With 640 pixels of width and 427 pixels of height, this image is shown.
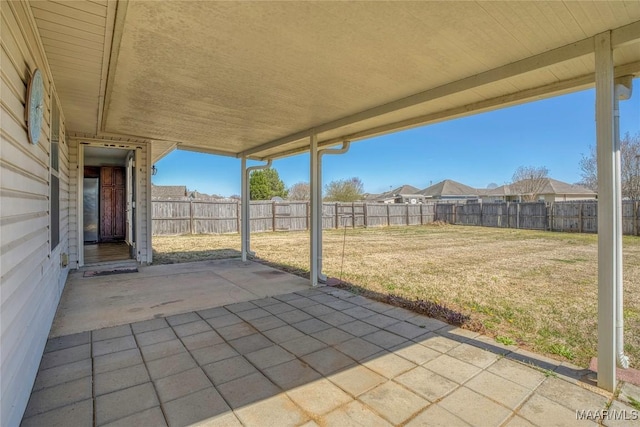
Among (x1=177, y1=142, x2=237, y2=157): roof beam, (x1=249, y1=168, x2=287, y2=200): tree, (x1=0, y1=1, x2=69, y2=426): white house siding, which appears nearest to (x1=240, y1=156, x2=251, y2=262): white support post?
(x1=177, y1=142, x2=237, y2=157): roof beam

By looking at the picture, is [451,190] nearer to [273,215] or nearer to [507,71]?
[273,215]

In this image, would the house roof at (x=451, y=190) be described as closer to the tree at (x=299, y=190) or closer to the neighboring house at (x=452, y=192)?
the neighboring house at (x=452, y=192)

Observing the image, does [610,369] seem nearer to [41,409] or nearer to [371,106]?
[371,106]

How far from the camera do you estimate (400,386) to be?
6.49ft

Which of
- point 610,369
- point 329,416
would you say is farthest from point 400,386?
point 610,369

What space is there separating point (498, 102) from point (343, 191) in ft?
70.4

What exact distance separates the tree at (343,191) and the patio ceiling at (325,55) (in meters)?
20.4

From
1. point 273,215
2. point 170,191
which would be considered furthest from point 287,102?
point 170,191

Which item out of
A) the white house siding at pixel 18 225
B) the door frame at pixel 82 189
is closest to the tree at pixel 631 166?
the door frame at pixel 82 189

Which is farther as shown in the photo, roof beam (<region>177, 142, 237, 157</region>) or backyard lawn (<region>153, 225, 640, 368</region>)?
roof beam (<region>177, 142, 237, 157</region>)

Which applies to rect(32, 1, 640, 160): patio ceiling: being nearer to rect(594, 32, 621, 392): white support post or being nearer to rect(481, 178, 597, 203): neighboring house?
rect(594, 32, 621, 392): white support post

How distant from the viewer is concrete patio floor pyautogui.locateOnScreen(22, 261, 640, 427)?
1693mm

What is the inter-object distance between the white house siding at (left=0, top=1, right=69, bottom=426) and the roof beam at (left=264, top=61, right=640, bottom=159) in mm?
3554

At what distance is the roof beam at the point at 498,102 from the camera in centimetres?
245
